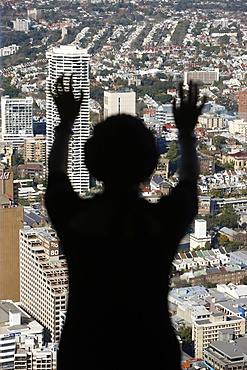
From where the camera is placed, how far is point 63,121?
697mm

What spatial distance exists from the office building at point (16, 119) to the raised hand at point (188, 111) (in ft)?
9.08

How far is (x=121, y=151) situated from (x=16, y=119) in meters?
3.19

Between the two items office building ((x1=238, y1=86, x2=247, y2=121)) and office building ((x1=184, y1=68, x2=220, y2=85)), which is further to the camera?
office building ((x1=238, y1=86, x2=247, y2=121))

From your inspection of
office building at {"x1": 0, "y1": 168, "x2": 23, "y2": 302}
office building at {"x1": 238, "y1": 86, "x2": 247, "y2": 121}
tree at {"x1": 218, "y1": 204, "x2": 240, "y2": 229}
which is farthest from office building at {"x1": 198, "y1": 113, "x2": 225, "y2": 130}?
office building at {"x1": 0, "y1": 168, "x2": 23, "y2": 302}

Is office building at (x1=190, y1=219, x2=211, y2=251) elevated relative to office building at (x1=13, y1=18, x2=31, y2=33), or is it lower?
lower

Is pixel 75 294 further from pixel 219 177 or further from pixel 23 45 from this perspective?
pixel 219 177

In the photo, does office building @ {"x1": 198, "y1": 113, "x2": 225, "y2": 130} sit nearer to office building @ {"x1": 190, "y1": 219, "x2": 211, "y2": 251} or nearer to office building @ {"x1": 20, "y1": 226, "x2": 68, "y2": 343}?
office building @ {"x1": 190, "y1": 219, "x2": 211, "y2": 251}

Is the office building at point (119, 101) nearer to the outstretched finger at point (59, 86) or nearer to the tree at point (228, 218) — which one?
the tree at point (228, 218)

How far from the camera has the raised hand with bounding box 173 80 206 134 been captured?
0.68m

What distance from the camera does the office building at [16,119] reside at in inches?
140

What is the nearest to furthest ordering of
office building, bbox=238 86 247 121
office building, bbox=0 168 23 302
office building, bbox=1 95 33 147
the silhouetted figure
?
the silhouetted figure → office building, bbox=0 168 23 302 → office building, bbox=1 95 33 147 → office building, bbox=238 86 247 121

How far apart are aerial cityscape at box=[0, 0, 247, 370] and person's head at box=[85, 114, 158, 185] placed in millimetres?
1042

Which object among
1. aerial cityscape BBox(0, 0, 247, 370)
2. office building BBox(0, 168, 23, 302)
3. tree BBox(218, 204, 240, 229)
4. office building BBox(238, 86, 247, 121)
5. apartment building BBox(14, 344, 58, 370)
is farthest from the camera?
office building BBox(238, 86, 247, 121)

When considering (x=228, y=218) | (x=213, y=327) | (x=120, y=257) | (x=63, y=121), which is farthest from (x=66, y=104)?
(x=228, y=218)
